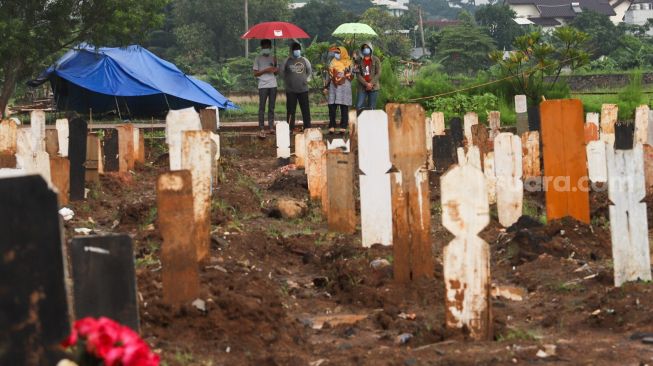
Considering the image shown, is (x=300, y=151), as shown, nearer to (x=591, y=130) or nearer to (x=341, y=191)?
(x=591, y=130)

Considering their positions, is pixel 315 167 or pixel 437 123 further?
pixel 437 123

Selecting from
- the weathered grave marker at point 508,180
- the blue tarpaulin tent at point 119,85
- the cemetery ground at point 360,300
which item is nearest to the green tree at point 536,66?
the blue tarpaulin tent at point 119,85

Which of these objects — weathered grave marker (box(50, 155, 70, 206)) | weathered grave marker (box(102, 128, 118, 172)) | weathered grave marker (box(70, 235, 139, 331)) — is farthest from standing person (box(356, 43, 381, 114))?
weathered grave marker (box(70, 235, 139, 331))

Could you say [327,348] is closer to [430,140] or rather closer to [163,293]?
[163,293]

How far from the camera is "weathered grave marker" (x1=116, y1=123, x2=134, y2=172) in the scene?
1642 centimetres

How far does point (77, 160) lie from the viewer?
43.6 ft

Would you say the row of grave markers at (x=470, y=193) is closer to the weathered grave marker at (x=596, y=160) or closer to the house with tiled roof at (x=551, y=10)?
the weathered grave marker at (x=596, y=160)

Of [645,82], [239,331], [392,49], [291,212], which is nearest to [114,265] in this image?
[239,331]

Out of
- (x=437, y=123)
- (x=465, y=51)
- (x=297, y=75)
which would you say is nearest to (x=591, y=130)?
(x=437, y=123)

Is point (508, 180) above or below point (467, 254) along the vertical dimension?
above

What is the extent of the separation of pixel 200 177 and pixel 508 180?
3.67 m

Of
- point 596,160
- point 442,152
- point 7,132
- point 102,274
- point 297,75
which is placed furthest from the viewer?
point 297,75

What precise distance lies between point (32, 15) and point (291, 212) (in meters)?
18.5

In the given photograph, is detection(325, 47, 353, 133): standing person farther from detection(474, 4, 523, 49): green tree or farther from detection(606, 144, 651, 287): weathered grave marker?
detection(474, 4, 523, 49): green tree
